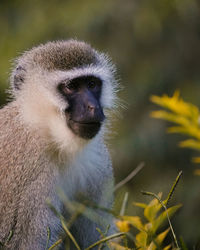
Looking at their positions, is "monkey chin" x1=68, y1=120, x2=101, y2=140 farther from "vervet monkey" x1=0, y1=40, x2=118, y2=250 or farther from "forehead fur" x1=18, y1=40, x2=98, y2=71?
"forehead fur" x1=18, y1=40, x2=98, y2=71

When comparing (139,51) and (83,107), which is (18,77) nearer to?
(83,107)

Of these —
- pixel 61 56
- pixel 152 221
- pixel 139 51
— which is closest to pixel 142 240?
pixel 152 221

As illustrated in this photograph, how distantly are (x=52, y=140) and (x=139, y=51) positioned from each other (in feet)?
15.0

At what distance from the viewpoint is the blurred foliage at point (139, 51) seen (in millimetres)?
7141

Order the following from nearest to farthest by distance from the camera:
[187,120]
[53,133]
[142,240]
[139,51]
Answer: [187,120] → [142,240] → [53,133] → [139,51]

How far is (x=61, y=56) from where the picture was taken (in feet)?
12.3

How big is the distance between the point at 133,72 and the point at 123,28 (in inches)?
23.7

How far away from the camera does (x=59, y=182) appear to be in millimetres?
3604

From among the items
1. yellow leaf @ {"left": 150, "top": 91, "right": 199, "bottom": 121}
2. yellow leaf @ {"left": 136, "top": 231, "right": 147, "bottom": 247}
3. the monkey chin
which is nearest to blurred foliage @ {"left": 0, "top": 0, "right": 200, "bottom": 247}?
the monkey chin

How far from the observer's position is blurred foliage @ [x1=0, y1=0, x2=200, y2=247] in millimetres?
7141

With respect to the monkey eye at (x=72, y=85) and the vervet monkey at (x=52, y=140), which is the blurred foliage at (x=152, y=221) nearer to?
the vervet monkey at (x=52, y=140)

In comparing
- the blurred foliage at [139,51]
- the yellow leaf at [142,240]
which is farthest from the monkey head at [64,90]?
the blurred foliage at [139,51]

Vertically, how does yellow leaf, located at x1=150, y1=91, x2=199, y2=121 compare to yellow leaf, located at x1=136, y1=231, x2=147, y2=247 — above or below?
above

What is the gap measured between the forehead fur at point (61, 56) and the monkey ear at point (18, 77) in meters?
0.05
